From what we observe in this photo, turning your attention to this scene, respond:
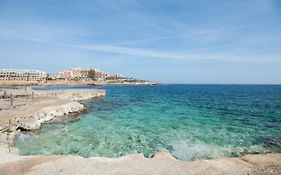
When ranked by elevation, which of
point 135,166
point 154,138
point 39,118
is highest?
point 135,166

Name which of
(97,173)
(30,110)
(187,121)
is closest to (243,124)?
(187,121)

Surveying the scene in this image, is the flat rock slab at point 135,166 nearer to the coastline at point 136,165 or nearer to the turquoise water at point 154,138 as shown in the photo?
the coastline at point 136,165

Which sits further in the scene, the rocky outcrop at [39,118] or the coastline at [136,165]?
the rocky outcrop at [39,118]

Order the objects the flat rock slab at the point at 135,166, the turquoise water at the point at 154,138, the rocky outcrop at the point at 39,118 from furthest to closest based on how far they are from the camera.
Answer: the rocky outcrop at the point at 39,118 → the turquoise water at the point at 154,138 → the flat rock slab at the point at 135,166

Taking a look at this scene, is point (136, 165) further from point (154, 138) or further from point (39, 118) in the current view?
point (39, 118)

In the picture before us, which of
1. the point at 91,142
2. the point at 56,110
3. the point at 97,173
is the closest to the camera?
the point at 97,173

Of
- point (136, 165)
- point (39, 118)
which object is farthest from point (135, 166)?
point (39, 118)

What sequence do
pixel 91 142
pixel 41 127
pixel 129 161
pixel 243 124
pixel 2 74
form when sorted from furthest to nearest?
1. pixel 2 74
2. pixel 243 124
3. pixel 41 127
4. pixel 91 142
5. pixel 129 161

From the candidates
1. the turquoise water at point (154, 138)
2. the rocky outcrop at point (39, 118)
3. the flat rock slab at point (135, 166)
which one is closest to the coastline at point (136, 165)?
the flat rock slab at point (135, 166)

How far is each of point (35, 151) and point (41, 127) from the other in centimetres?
990

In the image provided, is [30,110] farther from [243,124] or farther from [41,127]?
[243,124]

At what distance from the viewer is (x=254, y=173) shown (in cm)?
1442

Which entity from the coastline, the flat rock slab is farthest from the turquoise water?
the flat rock slab

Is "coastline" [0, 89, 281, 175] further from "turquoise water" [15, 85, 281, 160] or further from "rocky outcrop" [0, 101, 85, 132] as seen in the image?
"rocky outcrop" [0, 101, 85, 132]
